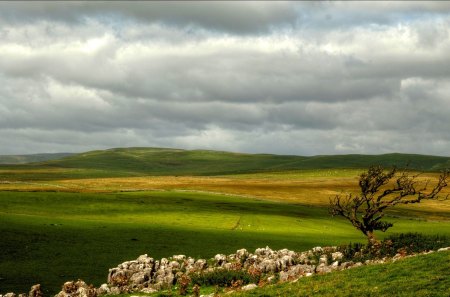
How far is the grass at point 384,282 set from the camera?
926 inches

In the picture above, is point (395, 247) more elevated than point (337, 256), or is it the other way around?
point (395, 247)

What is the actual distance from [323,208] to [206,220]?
142ft

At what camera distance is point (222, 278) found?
34281 millimetres

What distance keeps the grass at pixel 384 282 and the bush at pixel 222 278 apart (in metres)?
5.55

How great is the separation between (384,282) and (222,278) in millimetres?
12567

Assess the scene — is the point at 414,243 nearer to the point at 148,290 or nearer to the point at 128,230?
the point at 148,290

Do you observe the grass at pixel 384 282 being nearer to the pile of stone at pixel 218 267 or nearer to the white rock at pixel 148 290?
the pile of stone at pixel 218 267

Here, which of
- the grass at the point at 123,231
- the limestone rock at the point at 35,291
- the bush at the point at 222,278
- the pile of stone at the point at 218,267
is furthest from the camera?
the grass at the point at 123,231

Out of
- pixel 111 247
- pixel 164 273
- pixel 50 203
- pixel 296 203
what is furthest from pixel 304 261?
pixel 296 203

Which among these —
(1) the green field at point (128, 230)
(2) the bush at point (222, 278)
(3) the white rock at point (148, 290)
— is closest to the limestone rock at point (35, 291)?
(1) the green field at point (128, 230)

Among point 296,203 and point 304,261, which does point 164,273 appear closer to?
point 304,261

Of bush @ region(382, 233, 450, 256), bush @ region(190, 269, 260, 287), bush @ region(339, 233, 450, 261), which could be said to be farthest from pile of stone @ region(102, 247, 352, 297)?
bush @ region(382, 233, 450, 256)

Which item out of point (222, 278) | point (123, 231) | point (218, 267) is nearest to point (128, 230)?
point (123, 231)

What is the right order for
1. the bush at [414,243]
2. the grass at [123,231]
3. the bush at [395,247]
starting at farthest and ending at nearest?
the grass at [123,231] → the bush at [414,243] → the bush at [395,247]
